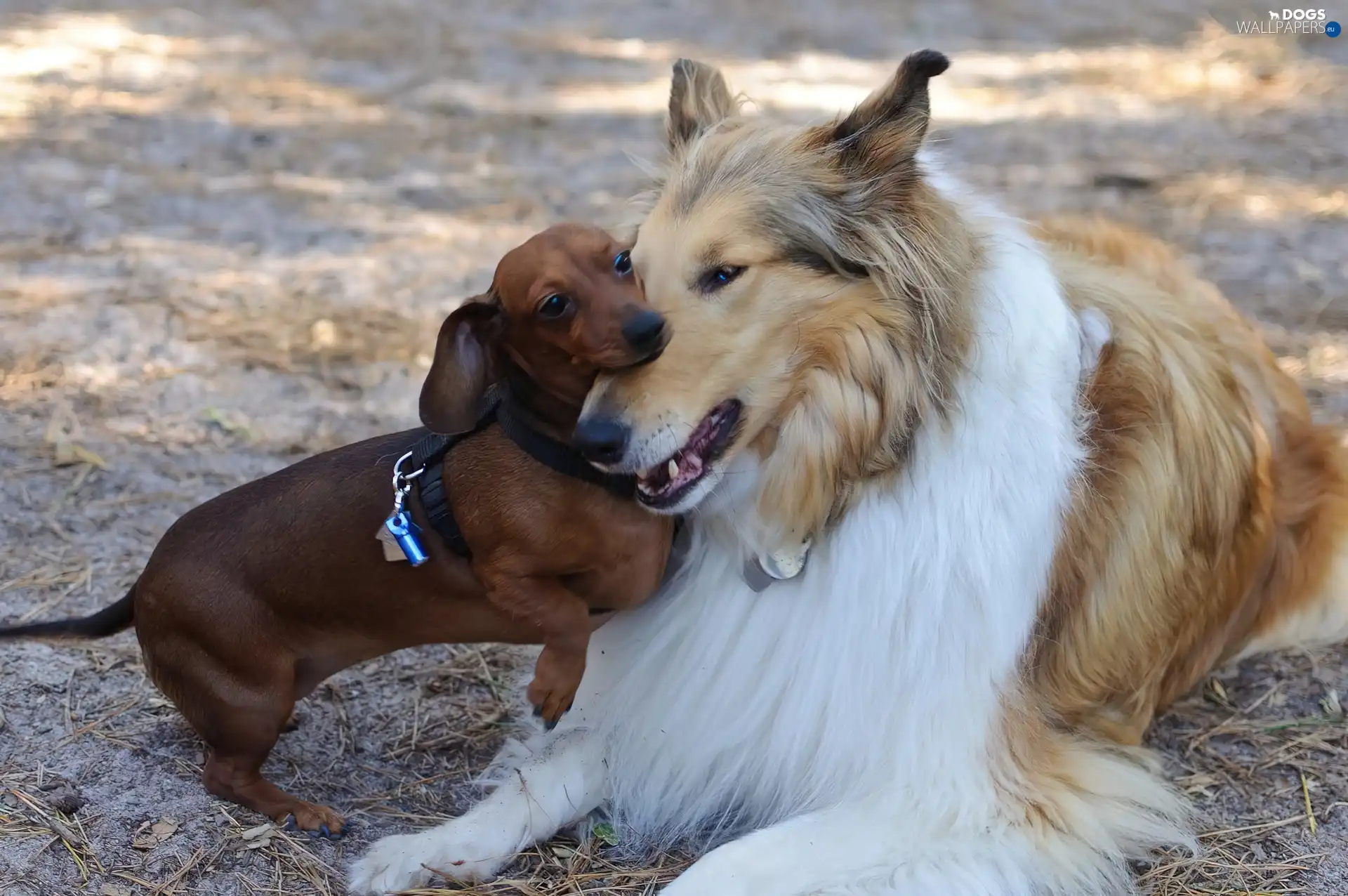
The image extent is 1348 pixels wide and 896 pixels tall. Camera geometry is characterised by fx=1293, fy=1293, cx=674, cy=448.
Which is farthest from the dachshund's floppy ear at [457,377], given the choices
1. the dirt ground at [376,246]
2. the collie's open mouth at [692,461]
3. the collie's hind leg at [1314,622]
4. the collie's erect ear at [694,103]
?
the collie's hind leg at [1314,622]

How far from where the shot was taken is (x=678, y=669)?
3186 mm

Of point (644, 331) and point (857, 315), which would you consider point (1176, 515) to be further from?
point (644, 331)

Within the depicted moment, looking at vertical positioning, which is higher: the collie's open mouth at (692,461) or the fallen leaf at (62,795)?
the collie's open mouth at (692,461)

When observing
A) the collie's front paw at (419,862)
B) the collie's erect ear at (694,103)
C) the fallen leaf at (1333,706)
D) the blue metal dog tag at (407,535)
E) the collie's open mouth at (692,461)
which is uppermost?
the collie's erect ear at (694,103)

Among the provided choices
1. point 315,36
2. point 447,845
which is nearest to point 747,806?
point 447,845

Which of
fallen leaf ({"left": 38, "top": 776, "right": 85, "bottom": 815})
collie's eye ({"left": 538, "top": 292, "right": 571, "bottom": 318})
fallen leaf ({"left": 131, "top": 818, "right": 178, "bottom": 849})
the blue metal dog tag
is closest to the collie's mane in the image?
collie's eye ({"left": 538, "top": 292, "right": 571, "bottom": 318})

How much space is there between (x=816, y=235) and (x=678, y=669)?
1109 mm

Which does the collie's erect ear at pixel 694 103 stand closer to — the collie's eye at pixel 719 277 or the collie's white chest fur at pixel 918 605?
the collie's eye at pixel 719 277

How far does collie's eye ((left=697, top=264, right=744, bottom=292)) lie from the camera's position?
9.42 ft

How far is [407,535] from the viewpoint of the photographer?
9.68 feet

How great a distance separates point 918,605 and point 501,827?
1.11 metres

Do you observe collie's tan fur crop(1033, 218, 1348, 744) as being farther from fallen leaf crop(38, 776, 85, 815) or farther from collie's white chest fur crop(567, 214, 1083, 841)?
fallen leaf crop(38, 776, 85, 815)

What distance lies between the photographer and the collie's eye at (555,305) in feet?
9.53

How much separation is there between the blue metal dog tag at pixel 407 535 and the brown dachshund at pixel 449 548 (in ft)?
0.12
